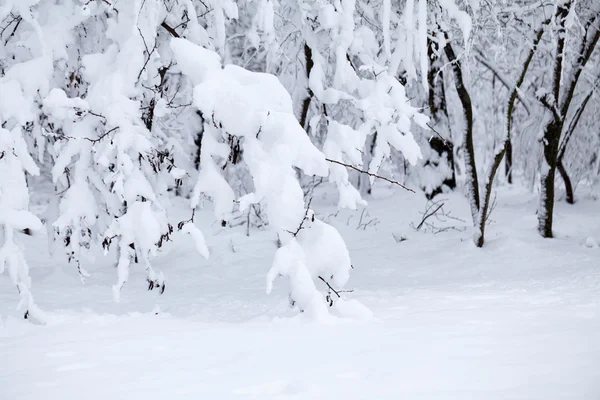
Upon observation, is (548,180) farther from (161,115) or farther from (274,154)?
(161,115)

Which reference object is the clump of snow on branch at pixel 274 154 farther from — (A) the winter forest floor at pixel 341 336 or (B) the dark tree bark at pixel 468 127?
(B) the dark tree bark at pixel 468 127

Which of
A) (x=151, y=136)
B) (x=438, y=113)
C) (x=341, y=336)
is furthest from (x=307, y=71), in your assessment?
(x=438, y=113)

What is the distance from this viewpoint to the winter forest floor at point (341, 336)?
2.16m

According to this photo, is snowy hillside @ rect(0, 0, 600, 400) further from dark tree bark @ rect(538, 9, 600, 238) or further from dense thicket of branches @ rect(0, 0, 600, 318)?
dark tree bark @ rect(538, 9, 600, 238)

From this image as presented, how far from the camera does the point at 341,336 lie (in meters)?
2.90

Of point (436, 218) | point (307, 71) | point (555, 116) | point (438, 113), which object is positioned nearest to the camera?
point (307, 71)

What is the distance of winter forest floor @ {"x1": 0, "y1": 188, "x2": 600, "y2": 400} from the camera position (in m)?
2.16

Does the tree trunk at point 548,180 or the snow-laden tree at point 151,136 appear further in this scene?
the tree trunk at point 548,180

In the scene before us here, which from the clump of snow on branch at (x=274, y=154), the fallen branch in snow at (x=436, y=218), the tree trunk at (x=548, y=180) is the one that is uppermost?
the clump of snow on branch at (x=274, y=154)

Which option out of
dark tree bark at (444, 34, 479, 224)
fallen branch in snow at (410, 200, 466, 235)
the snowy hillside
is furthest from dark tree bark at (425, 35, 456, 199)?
the snowy hillside

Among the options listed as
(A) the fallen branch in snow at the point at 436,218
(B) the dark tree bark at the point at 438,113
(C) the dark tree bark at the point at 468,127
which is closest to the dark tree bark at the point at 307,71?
(C) the dark tree bark at the point at 468,127


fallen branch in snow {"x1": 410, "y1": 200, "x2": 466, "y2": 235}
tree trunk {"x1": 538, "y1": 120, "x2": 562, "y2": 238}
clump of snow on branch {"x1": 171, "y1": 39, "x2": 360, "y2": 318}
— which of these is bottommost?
fallen branch in snow {"x1": 410, "y1": 200, "x2": 466, "y2": 235}

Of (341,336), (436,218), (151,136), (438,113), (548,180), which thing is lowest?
(436,218)

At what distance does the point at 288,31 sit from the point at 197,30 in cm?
201
